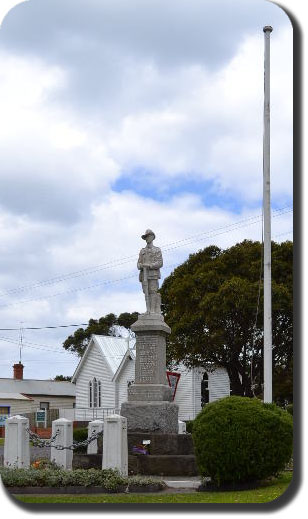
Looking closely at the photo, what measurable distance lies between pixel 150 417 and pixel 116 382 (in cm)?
2656

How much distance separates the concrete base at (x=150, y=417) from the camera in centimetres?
1695

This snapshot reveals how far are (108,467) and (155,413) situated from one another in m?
3.88

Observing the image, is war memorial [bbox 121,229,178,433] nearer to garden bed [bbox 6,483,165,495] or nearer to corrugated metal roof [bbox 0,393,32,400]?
garden bed [bbox 6,483,165,495]

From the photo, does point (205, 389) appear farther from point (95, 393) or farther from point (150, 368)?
point (150, 368)

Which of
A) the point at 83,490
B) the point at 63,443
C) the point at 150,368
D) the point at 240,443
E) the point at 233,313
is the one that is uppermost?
the point at 233,313

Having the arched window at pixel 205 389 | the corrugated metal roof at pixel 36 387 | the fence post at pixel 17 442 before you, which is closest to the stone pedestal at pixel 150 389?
the fence post at pixel 17 442

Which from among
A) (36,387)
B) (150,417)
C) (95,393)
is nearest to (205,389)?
(95,393)

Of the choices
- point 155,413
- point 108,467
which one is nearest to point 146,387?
point 155,413

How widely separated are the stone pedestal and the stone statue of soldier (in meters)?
0.31

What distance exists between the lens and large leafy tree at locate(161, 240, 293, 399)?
30984mm

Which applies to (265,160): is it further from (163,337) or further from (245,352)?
(245,352)

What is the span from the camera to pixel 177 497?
1112 centimetres

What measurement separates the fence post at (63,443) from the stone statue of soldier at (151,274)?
351cm

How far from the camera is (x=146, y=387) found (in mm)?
17469
